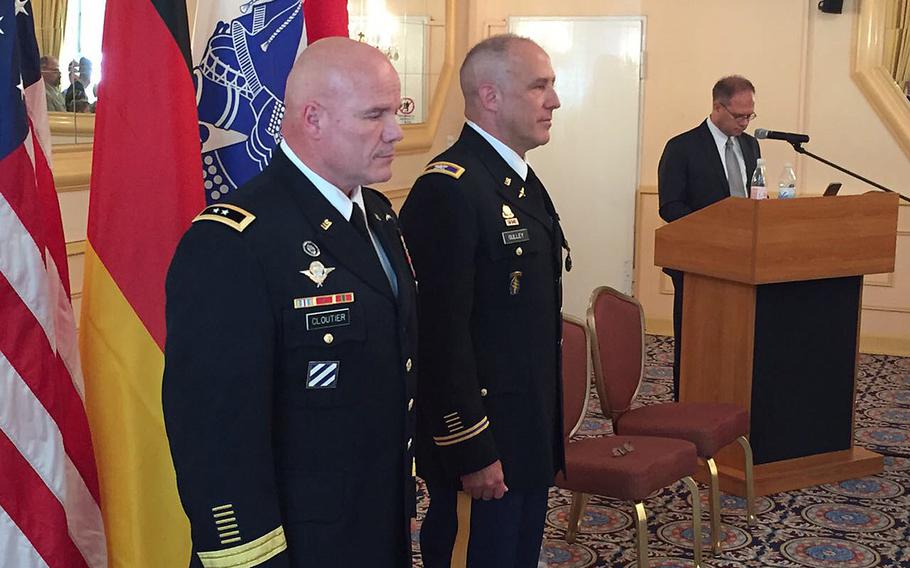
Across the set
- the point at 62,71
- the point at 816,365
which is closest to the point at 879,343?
the point at 816,365

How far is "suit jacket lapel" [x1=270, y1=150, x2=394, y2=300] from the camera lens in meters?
1.82

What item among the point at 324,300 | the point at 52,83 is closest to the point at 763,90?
the point at 52,83

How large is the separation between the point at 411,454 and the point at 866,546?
8.06 feet

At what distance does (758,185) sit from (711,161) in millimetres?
594

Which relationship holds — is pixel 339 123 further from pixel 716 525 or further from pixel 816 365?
pixel 816 365

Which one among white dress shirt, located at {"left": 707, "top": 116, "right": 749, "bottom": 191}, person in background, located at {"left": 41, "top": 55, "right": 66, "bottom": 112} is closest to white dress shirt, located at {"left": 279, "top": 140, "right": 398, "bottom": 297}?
person in background, located at {"left": 41, "top": 55, "right": 66, "bottom": 112}

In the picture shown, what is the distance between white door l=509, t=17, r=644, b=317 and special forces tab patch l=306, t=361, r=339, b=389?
5910 millimetres

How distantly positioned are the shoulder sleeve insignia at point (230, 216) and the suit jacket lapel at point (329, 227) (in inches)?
3.8

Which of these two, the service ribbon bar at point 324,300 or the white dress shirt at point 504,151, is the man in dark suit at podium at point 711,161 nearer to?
the white dress shirt at point 504,151

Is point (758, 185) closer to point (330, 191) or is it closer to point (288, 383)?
point (330, 191)

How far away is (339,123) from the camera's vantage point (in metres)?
1.80

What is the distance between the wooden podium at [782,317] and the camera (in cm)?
415

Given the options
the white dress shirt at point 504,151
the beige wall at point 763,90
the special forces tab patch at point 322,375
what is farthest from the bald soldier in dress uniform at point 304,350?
the beige wall at point 763,90

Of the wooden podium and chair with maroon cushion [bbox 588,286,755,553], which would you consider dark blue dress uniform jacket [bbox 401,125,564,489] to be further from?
the wooden podium
